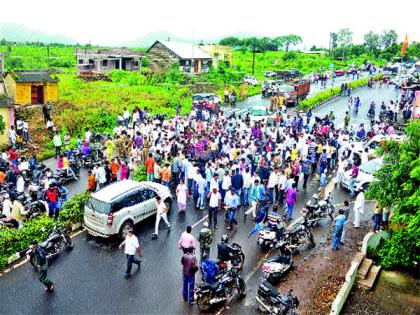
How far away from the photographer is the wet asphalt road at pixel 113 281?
10703 millimetres

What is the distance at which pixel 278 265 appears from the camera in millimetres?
11836


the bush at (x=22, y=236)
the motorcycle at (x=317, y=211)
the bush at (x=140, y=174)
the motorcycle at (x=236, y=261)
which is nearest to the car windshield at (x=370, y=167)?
the motorcycle at (x=317, y=211)

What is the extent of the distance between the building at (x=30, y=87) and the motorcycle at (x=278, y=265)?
90.2ft

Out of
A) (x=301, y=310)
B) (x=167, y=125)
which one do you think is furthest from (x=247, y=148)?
(x=301, y=310)

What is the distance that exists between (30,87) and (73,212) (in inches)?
888

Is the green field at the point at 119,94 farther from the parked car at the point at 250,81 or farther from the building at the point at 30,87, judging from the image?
the building at the point at 30,87

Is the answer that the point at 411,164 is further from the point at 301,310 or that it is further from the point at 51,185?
the point at 51,185

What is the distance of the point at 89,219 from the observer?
45.8 feet

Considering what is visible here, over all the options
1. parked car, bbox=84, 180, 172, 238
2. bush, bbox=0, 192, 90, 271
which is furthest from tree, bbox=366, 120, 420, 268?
bush, bbox=0, 192, 90, 271

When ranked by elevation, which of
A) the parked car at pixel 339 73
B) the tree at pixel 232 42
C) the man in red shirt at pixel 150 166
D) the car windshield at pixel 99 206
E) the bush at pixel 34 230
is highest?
the tree at pixel 232 42

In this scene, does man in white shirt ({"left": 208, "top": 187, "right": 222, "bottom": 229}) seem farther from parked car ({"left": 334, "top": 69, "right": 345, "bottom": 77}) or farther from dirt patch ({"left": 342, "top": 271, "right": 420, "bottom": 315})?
parked car ({"left": 334, "top": 69, "right": 345, "bottom": 77})

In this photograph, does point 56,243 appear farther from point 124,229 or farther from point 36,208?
point 36,208

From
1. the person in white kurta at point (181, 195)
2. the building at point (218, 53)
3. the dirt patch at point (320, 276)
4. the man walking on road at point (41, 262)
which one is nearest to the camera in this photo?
the man walking on road at point (41, 262)

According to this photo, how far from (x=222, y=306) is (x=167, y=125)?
16071mm
